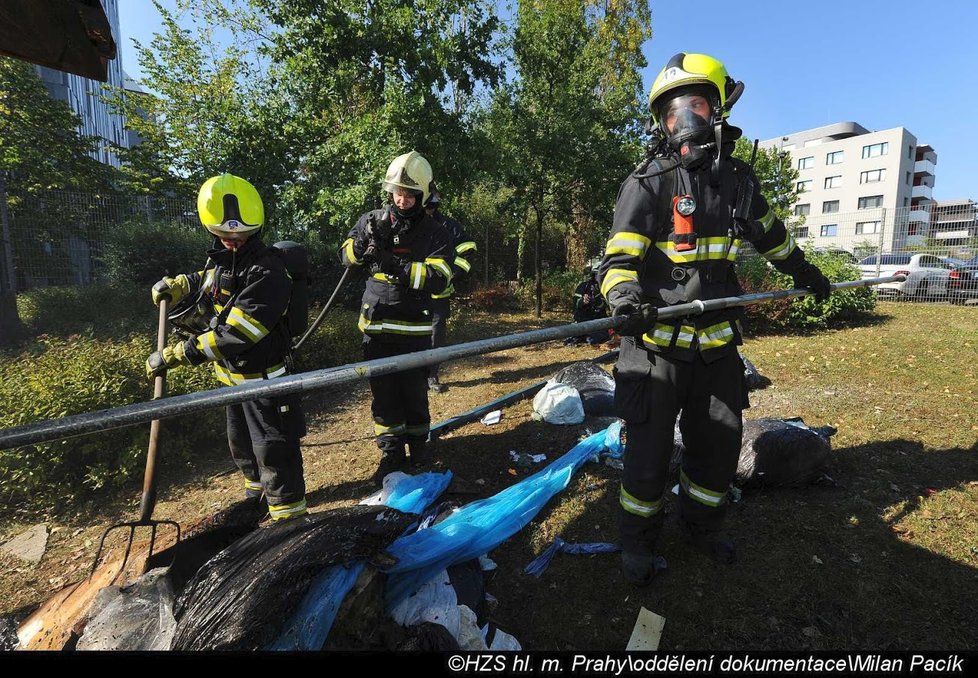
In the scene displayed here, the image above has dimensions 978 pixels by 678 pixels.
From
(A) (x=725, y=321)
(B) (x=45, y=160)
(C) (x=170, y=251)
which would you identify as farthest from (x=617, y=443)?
(B) (x=45, y=160)

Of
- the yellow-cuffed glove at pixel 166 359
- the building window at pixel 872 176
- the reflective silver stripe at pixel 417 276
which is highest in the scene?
the building window at pixel 872 176

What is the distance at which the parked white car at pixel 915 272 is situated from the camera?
449 inches

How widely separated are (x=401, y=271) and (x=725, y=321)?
2.15 meters

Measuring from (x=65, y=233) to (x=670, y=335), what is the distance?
11.2m

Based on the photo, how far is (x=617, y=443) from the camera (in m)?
3.81

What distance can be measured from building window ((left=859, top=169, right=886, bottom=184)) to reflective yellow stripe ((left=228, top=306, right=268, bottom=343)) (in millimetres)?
A: 56334

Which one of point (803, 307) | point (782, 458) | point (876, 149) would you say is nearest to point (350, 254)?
point (782, 458)

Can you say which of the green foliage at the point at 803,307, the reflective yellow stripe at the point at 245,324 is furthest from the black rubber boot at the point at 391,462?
the green foliage at the point at 803,307

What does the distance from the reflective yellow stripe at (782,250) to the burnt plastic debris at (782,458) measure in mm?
1199

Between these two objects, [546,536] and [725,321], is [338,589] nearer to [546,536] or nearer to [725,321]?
[546,536]

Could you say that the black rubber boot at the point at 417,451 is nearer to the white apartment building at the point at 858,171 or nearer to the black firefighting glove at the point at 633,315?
the black firefighting glove at the point at 633,315

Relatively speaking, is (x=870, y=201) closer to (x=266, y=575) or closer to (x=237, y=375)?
(x=237, y=375)

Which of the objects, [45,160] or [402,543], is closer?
[402,543]

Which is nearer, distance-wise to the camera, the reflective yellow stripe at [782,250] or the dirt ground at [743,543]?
the dirt ground at [743,543]
